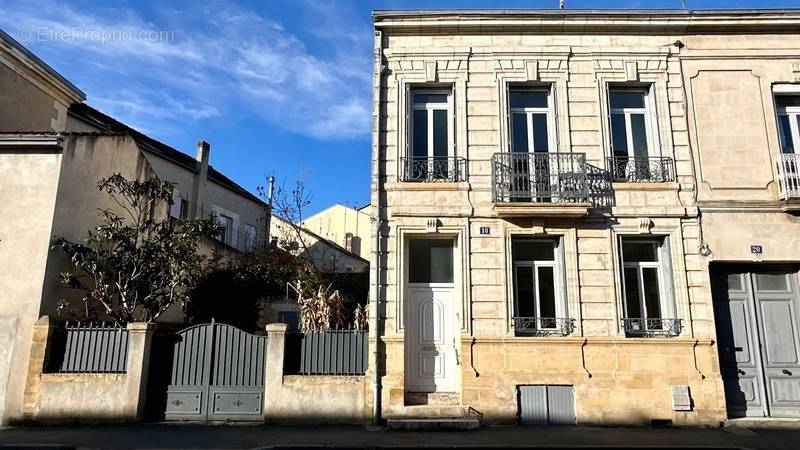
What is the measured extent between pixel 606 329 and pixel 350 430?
4715 millimetres

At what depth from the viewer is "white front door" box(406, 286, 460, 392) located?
32.1ft

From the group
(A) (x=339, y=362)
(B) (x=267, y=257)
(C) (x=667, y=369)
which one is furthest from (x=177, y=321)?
(C) (x=667, y=369)

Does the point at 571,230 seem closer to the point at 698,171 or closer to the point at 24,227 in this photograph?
the point at 698,171

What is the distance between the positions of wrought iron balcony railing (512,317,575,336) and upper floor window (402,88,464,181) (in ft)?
Result: 9.37

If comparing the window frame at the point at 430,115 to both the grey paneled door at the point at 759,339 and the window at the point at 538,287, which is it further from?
the grey paneled door at the point at 759,339

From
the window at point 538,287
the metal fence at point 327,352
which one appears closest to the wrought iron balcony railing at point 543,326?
the window at point 538,287

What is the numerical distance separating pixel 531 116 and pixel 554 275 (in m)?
3.19

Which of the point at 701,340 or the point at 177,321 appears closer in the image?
the point at 701,340

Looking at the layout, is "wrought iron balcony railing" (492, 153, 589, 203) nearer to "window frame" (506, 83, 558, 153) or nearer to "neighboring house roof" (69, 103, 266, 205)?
"window frame" (506, 83, 558, 153)

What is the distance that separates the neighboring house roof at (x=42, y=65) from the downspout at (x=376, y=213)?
8836mm

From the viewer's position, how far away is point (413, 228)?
10.0m

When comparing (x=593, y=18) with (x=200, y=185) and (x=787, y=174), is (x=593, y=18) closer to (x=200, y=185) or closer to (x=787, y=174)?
(x=787, y=174)

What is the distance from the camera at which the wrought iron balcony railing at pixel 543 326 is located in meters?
9.61

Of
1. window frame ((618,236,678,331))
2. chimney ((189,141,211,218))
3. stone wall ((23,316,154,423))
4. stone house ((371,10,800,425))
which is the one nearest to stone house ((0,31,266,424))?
stone wall ((23,316,154,423))
